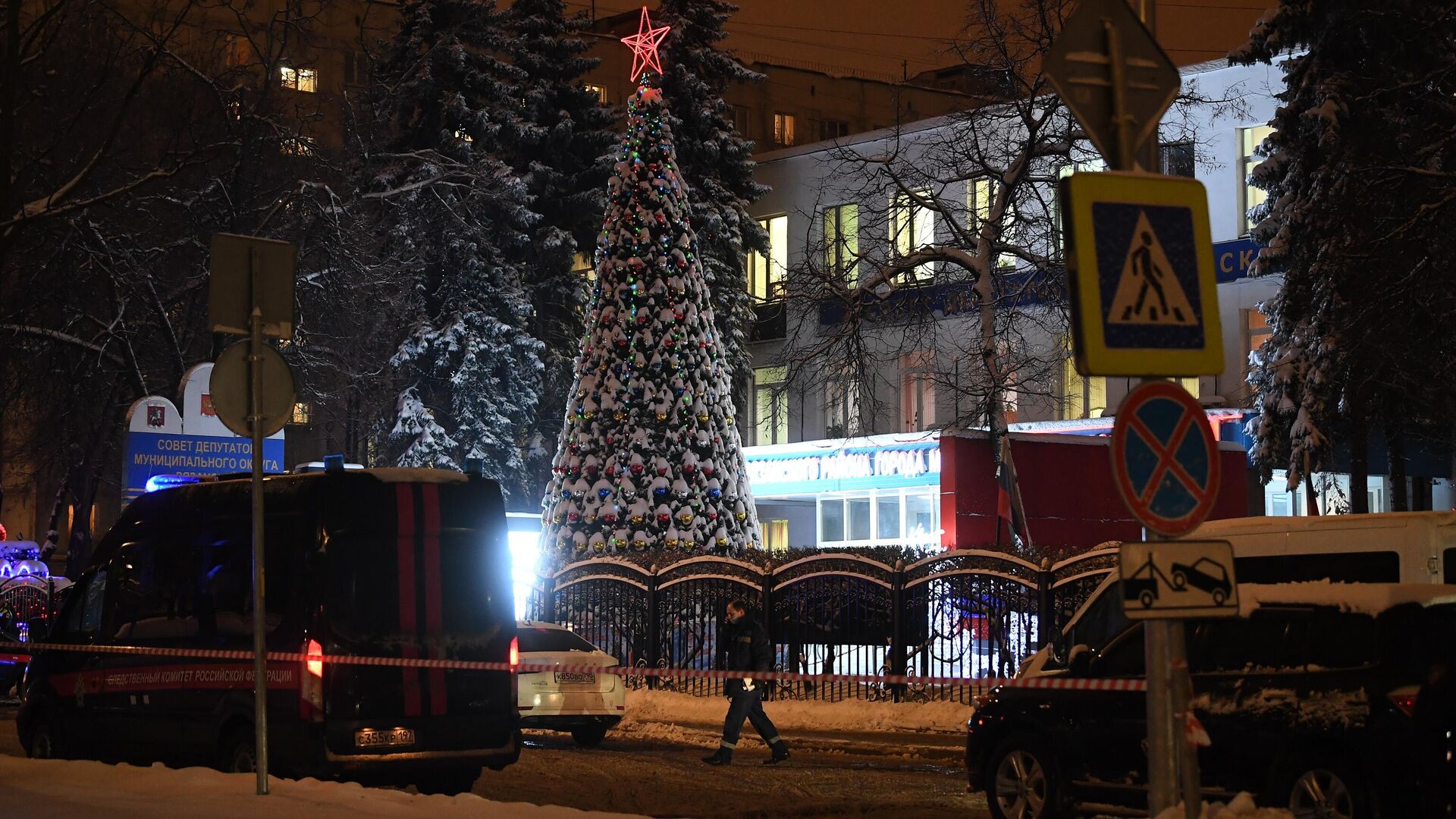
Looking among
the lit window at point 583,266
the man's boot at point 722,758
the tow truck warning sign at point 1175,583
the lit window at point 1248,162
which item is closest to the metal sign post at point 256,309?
the tow truck warning sign at point 1175,583

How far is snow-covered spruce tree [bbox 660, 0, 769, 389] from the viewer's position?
44.8m

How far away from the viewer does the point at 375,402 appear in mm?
44938

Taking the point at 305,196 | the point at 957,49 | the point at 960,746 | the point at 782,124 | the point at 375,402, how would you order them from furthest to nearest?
the point at 782,124 → the point at 375,402 → the point at 305,196 → the point at 957,49 → the point at 960,746

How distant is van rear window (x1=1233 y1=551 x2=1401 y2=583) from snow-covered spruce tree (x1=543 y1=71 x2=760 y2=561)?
14.1 metres

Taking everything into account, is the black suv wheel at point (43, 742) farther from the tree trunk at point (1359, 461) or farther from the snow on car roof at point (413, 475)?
the tree trunk at point (1359, 461)

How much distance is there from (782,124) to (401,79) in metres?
27.0

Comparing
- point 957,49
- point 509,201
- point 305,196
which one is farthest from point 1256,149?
point 509,201

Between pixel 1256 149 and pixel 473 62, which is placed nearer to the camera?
pixel 1256 149

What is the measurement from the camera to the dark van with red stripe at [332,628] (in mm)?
12469

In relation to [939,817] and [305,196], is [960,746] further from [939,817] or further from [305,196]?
[305,196]

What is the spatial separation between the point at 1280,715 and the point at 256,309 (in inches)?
267

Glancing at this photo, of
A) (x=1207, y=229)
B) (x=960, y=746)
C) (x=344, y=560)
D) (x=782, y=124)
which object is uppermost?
(x=782, y=124)

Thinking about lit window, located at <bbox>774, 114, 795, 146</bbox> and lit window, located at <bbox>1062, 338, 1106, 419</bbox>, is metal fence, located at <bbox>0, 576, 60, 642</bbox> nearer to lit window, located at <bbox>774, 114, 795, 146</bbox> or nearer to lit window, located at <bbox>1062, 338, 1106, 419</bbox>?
lit window, located at <bbox>1062, 338, 1106, 419</bbox>

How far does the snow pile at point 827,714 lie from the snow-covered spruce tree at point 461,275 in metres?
23.3
